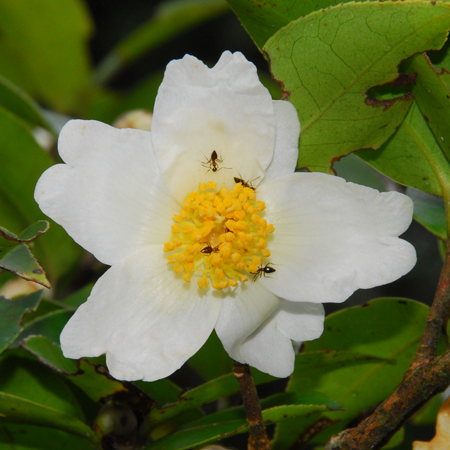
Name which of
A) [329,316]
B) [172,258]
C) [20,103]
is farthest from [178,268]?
[20,103]

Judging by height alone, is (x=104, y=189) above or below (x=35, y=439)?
above

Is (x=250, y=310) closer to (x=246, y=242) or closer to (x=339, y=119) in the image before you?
(x=246, y=242)

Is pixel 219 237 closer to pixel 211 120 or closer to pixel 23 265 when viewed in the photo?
pixel 211 120

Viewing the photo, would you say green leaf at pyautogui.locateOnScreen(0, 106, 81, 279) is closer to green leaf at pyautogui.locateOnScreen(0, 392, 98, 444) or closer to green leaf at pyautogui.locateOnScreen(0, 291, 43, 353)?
green leaf at pyautogui.locateOnScreen(0, 291, 43, 353)

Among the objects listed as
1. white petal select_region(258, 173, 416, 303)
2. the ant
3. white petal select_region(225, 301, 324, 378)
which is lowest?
white petal select_region(225, 301, 324, 378)

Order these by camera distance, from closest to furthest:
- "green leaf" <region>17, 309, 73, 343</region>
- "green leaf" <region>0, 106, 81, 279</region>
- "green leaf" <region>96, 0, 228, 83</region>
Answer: "green leaf" <region>17, 309, 73, 343</region>, "green leaf" <region>0, 106, 81, 279</region>, "green leaf" <region>96, 0, 228, 83</region>

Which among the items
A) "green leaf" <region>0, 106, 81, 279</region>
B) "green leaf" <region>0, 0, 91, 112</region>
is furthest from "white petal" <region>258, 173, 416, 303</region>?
"green leaf" <region>0, 0, 91, 112</region>

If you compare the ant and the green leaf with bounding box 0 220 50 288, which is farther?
the ant
